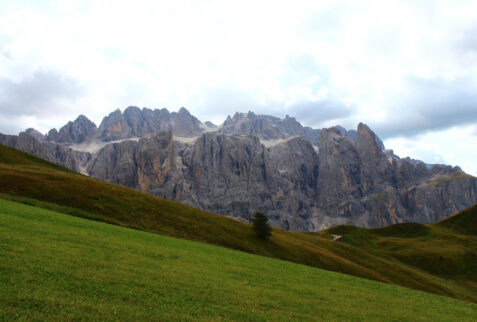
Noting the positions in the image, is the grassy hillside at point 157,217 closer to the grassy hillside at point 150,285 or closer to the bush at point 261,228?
the bush at point 261,228

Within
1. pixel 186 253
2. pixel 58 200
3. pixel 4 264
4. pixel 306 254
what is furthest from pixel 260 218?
pixel 4 264

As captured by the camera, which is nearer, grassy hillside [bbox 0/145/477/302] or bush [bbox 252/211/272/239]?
grassy hillside [bbox 0/145/477/302]

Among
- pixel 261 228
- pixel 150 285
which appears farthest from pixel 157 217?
pixel 150 285

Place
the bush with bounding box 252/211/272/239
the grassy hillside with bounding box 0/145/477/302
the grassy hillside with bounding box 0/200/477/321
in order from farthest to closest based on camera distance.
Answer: the bush with bounding box 252/211/272/239 < the grassy hillside with bounding box 0/145/477/302 < the grassy hillside with bounding box 0/200/477/321

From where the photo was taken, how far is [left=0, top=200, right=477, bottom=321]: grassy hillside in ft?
37.1

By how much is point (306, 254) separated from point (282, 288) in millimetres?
24725

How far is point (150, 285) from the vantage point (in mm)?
14578

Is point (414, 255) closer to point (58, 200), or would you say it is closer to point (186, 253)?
point (186, 253)

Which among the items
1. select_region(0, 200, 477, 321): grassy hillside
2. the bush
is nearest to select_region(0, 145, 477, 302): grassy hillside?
the bush

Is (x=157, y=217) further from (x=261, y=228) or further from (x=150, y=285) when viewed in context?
(x=150, y=285)

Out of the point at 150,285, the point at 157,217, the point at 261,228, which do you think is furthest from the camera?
the point at 261,228

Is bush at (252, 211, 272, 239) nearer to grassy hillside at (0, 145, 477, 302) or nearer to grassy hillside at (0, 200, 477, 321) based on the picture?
grassy hillside at (0, 145, 477, 302)

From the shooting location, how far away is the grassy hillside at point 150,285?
37.1 feet

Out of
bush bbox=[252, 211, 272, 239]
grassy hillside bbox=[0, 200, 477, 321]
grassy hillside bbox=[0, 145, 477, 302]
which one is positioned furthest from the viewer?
bush bbox=[252, 211, 272, 239]
